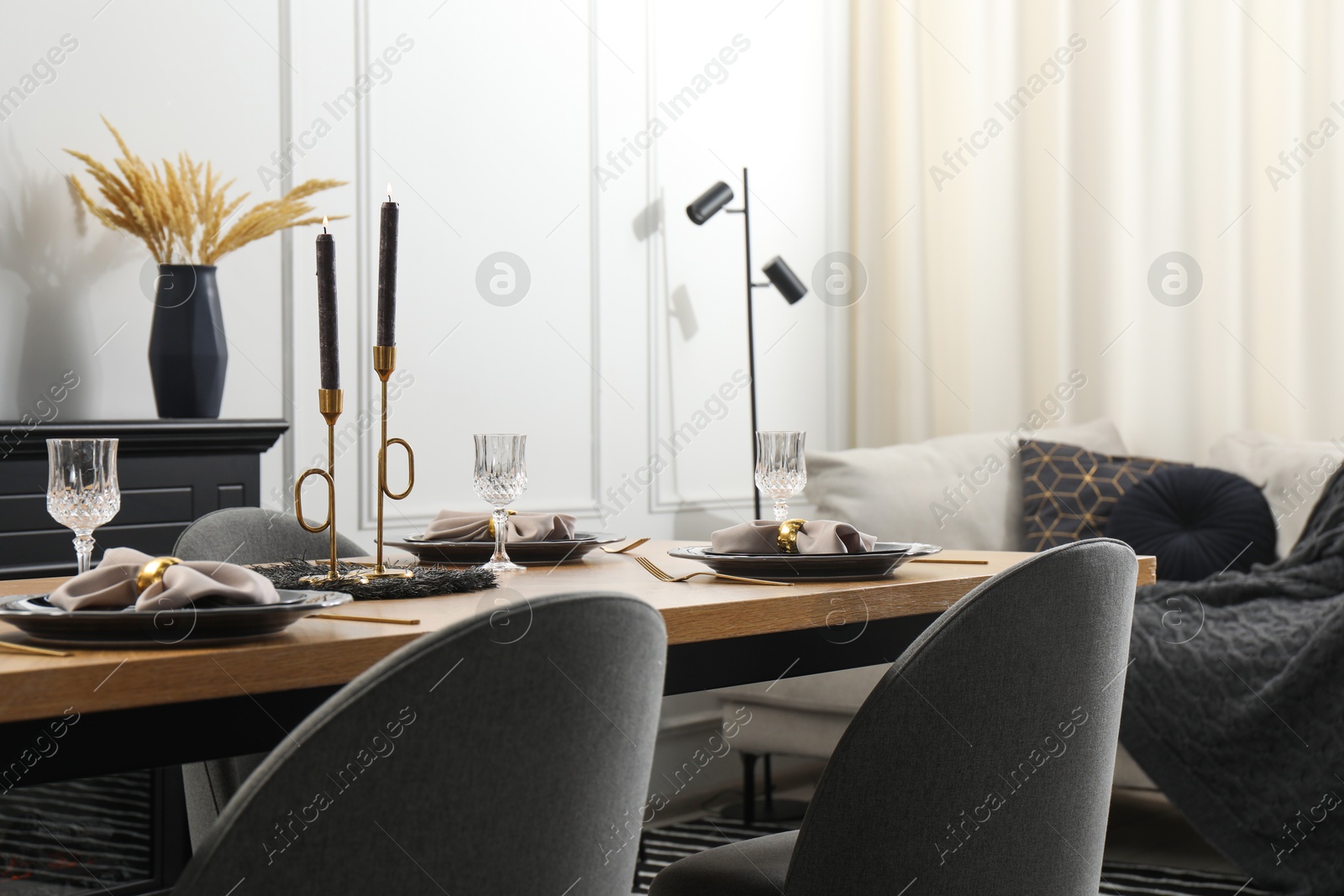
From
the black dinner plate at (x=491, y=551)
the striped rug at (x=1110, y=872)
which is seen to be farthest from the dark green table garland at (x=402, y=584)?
the striped rug at (x=1110, y=872)

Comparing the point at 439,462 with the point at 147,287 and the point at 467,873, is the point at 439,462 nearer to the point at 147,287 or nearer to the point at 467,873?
the point at 147,287

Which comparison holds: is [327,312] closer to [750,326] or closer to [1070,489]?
[750,326]

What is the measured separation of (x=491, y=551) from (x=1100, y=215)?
8.83ft

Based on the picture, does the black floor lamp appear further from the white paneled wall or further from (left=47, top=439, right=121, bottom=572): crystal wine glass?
(left=47, top=439, right=121, bottom=572): crystal wine glass

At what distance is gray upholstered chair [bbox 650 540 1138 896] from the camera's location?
100cm

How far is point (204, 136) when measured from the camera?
247 centimetres

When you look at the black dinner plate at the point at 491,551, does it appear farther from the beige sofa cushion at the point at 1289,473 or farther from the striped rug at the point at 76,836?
the beige sofa cushion at the point at 1289,473

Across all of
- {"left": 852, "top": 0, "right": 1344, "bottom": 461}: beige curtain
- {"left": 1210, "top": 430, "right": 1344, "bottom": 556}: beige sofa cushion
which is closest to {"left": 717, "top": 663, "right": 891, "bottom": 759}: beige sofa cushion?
{"left": 1210, "top": 430, "right": 1344, "bottom": 556}: beige sofa cushion

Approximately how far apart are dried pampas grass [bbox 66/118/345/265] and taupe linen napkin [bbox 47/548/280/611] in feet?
4.77

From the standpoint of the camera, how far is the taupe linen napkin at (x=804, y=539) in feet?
4.42

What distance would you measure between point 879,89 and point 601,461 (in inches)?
67.9

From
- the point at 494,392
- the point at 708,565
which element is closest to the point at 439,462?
the point at 494,392

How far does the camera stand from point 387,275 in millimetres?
1196

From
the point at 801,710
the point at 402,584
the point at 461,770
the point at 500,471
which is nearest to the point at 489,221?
the point at 801,710
